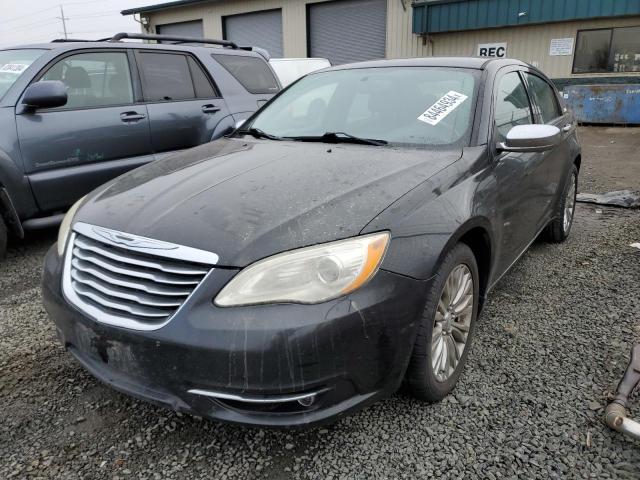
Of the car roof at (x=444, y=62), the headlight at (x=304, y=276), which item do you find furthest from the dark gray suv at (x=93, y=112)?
the headlight at (x=304, y=276)

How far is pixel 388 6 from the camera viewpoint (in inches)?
637

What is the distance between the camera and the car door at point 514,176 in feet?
9.04

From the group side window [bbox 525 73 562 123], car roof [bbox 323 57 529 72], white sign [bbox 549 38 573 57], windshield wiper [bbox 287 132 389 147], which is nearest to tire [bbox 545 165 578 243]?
side window [bbox 525 73 562 123]

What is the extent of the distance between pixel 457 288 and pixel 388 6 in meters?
15.9

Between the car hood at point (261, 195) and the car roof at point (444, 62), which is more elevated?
the car roof at point (444, 62)

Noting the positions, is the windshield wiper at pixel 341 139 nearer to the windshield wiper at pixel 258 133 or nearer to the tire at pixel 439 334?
the windshield wiper at pixel 258 133

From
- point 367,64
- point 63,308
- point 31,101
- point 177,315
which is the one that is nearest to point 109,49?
point 31,101

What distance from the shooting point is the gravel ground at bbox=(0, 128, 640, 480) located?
6.40 feet

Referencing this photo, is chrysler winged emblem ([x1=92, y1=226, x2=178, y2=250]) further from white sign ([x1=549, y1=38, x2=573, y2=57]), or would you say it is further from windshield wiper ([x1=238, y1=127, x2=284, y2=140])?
white sign ([x1=549, y1=38, x2=573, y2=57])

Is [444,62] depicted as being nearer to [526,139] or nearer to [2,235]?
[526,139]

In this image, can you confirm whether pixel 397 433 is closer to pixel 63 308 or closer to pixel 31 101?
pixel 63 308

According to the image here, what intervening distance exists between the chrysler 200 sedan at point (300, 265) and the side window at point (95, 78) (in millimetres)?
2087

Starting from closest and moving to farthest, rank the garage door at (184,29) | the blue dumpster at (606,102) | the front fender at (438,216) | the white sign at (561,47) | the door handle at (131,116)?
the front fender at (438,216) < the door handle at (131,116) < the blue dumpster at (606,102) < the white sign at (561,47) < the garage door at (184,29)

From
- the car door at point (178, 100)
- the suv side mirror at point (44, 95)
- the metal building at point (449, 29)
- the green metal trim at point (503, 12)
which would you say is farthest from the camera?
the metal building at point (449, 29)
